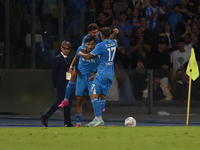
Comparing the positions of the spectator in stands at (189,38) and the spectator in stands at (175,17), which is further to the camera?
the spectator in stands at (175,17)

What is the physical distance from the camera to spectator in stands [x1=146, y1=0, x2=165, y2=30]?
60.2 ft

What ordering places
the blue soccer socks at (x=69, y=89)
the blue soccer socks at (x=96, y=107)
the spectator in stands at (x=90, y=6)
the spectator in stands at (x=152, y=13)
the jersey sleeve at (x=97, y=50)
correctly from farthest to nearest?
the spectator in stands at (x=152, y=13), the spectator in stands at (x=90, y=6), the blue soccer socks at (x=69, y=89), the blue soccer socks at (x=96, y=107), the jersey sleeve at (x=97, y=50)

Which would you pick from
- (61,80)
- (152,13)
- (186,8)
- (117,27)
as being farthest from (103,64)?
(186,8)

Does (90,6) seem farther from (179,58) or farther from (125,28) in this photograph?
(179,58)

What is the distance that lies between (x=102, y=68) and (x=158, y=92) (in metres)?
6.98

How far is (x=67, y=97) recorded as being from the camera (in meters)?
11.5

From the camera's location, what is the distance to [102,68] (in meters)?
10.9

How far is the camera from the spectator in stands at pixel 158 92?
57.5 feet

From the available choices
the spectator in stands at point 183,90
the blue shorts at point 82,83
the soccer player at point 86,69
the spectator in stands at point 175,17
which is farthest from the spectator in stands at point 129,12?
the blue shorts at point 82,83

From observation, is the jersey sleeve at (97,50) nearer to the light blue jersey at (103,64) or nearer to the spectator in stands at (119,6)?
the light blue jersey at (103,64)
